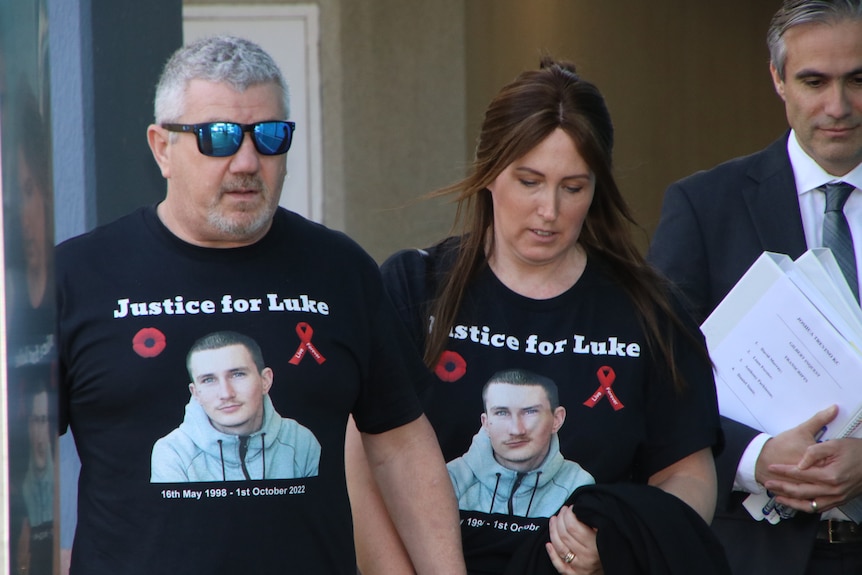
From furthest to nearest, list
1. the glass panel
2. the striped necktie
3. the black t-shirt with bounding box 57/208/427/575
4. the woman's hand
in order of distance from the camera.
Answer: the striped necktie, the woman's hand, the black t-shirt with bounding box 57/208/427/575, the glass panel

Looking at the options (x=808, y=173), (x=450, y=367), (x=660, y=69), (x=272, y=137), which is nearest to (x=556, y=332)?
(x=450, y=367)

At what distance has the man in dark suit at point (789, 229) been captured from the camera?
284 centimetres

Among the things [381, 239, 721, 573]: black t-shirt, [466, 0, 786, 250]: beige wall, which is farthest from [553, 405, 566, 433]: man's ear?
[466, 0, 786, 250]: beige wall

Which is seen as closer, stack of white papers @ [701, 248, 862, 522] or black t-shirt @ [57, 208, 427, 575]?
black t-shirt @ [57, 208, 427, 575]

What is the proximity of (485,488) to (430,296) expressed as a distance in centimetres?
43

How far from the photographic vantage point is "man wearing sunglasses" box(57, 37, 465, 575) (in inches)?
88.7

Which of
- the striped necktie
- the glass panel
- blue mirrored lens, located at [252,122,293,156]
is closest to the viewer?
the glass panel

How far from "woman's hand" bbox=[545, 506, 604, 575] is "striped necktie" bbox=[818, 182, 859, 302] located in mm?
939

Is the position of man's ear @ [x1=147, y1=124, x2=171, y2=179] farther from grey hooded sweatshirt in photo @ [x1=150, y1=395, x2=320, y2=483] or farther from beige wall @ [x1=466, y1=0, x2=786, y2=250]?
beige wall @ [x1=466, y1=0, x2=786, y2=250]

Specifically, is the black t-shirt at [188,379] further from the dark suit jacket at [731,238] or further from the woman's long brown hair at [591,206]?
the dark suit jacket at [731,238]

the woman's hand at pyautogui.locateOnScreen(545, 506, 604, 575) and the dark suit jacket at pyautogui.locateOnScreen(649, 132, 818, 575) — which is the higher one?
the dark suit jacket at pyautogui.locateOnScreen(649, 132, 818, 575)

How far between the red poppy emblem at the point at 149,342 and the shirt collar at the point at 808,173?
160cm

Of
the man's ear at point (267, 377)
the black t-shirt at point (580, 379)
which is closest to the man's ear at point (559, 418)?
the black t-shirt at point (580, 379)

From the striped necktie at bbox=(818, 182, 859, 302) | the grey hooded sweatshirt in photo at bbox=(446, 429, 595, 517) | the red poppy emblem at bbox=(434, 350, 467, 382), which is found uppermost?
the striped necktie at bbox=(818, 182, 859, 302)
